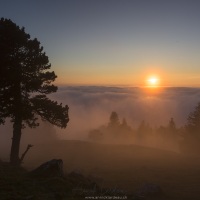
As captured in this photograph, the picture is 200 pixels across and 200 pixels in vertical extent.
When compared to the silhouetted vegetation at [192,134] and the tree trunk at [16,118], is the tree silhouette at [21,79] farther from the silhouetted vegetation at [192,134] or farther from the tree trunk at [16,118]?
the silhouetted vegetation at [192,134]

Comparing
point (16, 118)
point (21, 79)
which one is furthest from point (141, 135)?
point (21, 79)

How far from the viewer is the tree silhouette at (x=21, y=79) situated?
26953mm

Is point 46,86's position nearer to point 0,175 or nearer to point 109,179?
point 0,175

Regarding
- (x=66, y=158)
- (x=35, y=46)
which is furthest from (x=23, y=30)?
(x=66, y=158)

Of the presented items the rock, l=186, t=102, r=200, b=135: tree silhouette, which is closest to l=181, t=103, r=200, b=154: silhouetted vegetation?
l=186, t=102, r=200, b=135: tree silhouette

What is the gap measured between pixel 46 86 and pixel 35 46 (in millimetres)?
4365

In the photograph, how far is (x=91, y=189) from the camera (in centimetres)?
2070

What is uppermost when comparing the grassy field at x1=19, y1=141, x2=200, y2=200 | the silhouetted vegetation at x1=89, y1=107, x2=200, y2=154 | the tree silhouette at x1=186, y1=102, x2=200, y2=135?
the tree silhouette at x1=186, y1=102, x2=200, y2=135

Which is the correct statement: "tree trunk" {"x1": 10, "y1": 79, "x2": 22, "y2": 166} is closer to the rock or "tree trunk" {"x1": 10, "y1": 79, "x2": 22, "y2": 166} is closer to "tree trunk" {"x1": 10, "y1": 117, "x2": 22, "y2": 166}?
"tree trunk" {"x1": 10, "y1": 117, "x2": 22, "y2": 166}

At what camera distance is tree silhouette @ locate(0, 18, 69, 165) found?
1061 inches

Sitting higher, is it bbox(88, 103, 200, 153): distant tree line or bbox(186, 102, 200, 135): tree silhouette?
bbox(186, 102, 200, 135): tree silhouette

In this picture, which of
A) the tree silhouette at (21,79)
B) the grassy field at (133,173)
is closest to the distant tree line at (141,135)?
the grassy field at (133,173)

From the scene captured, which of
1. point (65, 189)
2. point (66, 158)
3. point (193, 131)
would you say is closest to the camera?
point (65, 189)

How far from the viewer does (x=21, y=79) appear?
27.6 m
